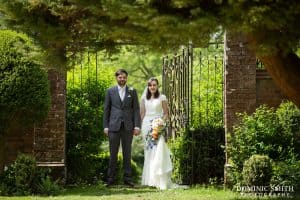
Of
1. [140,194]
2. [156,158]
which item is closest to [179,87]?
[156,158]

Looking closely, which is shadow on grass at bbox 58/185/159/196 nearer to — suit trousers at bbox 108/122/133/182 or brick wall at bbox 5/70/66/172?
suit trousers at bbox 108/122/133/182

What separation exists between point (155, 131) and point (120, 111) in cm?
66

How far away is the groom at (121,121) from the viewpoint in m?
9.83

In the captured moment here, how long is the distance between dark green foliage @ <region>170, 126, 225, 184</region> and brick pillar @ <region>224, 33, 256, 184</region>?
3.36 ft

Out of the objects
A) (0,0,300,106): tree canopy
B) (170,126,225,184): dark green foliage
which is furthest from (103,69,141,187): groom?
(0,0,300,106): tree canopy

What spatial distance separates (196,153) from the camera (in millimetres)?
10430

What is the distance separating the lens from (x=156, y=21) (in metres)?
4.62

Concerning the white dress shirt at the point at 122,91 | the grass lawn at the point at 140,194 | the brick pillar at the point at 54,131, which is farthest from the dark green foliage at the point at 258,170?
the brick pillar at the point at 54,131

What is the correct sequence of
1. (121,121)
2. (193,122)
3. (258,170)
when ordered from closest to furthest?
(258,170) < (121,121) < (193,122)

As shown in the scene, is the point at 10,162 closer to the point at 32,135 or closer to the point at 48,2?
the point at 32,135

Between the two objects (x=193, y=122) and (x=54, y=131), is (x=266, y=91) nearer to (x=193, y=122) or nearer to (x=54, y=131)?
(x=193, y=122)

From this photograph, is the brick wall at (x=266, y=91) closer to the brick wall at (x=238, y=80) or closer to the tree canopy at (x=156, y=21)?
the brick wall at (x=238, y=80)

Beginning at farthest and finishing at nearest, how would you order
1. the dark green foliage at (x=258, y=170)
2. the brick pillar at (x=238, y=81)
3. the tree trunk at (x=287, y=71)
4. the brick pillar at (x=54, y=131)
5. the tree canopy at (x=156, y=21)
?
the brick pillar at (x=54, y=131) → the brick pillar at (x=238, y=81) → the dark green foliage at (x=258, y=170) → the tree trunk at (x=287, y=71) → the tree canopy at (x=156, y=21)

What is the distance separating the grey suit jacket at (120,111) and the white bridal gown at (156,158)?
0.37 m
